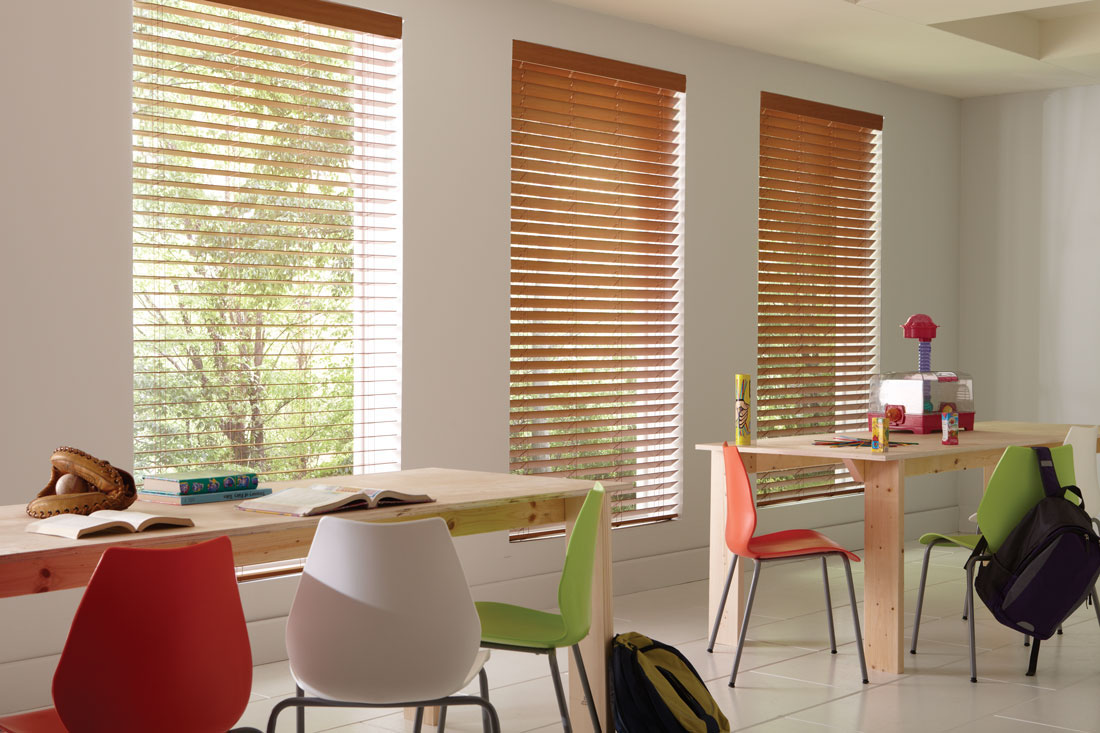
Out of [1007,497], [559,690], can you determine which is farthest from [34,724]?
[1007,497]

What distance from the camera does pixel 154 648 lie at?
185 centimetres

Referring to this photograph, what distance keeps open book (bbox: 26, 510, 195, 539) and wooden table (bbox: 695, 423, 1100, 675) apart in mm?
2311

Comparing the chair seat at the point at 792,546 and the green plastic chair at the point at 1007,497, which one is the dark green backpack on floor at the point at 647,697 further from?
the green plastic chair at the point at 1007,497

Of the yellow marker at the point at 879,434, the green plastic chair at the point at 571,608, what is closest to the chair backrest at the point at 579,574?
the green plastic chair at the point at 571,608

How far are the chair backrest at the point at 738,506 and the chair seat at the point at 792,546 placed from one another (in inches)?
1.8

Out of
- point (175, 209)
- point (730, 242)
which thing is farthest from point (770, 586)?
point (175, 209)

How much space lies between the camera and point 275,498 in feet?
8.01

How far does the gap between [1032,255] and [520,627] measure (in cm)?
502

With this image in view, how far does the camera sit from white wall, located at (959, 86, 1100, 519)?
636cm

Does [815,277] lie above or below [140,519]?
above

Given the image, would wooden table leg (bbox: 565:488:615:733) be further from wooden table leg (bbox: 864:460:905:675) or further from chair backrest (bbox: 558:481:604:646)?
wooden table leg (bbox: 864:460:905:675)

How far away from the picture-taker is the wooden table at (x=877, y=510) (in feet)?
12.5

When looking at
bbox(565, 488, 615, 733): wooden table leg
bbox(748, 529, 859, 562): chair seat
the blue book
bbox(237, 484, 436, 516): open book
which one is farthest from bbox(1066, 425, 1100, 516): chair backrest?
the blue book

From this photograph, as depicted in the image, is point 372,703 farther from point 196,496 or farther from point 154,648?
point 196,496
